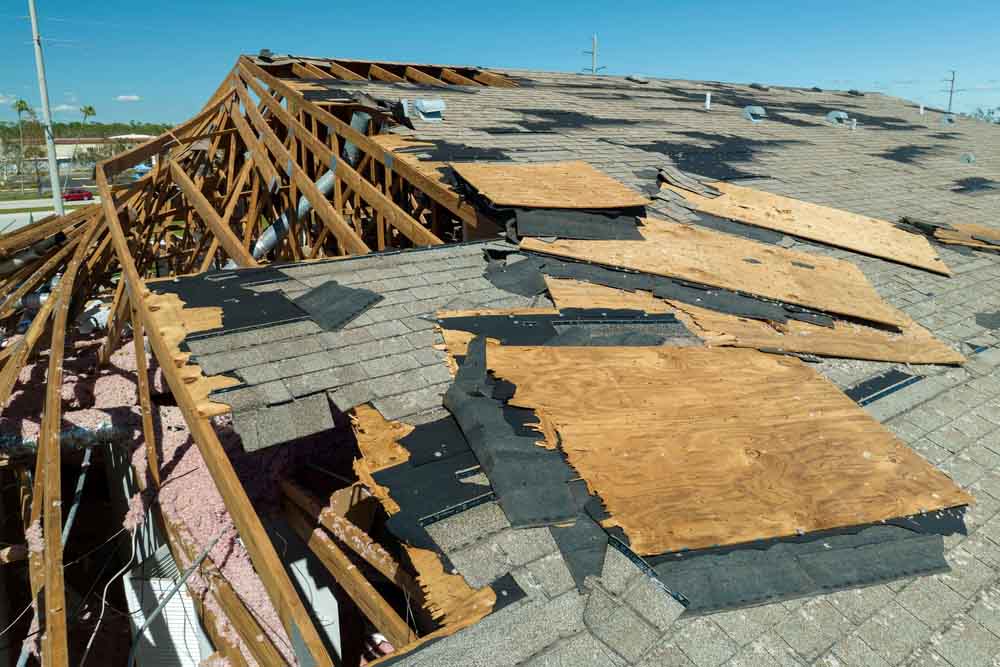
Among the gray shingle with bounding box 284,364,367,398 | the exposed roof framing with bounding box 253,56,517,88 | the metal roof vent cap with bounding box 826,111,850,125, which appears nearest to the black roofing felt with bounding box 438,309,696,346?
the gray shingle with bounding box 284,364,367,398

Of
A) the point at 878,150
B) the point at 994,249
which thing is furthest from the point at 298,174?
the point at 878,150

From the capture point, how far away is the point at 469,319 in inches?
237

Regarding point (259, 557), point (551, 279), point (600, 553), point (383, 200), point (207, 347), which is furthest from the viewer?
point (383, 200)

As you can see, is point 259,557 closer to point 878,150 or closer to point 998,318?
point 998,318

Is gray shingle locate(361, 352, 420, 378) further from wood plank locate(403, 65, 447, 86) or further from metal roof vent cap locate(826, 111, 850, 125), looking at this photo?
metal roof vent cap locate(826, 111, 850, 125)

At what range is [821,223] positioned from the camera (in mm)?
10234

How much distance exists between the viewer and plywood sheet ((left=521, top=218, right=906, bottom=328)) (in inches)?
285

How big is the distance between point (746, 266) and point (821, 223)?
3.16 metres

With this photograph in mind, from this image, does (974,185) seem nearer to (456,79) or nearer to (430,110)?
(430,110)

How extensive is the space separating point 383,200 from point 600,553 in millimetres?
7784

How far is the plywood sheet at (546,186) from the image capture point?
853 centimetres

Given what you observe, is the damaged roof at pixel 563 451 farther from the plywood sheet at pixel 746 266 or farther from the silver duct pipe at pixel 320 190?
the silver duct pipe at pixel 320 190

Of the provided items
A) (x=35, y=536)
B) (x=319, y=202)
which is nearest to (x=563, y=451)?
(x=35, y=536)

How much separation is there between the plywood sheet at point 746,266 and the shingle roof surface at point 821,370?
58cm
